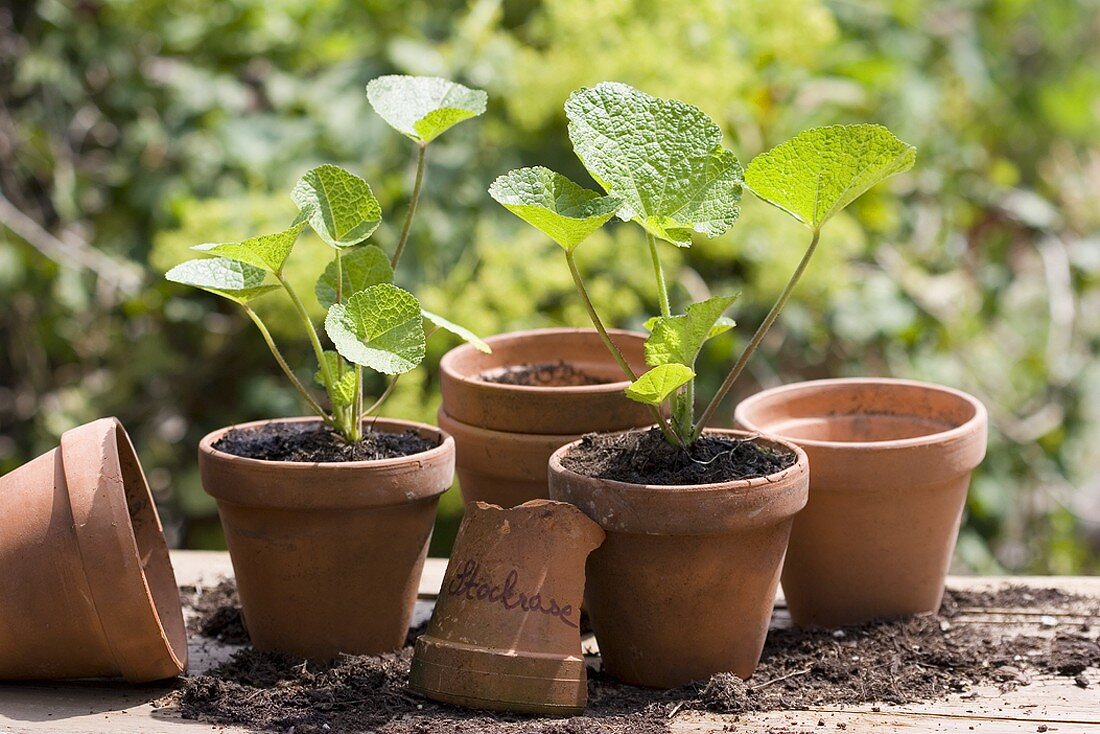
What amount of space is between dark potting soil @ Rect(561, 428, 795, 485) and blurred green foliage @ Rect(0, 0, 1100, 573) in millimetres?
709

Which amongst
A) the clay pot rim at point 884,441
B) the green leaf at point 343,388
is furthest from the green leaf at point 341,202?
the clay pot rim at point 884,441

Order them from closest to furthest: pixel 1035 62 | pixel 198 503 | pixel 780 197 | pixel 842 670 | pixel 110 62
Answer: pixel 780 197, pixel 842 670, pixel 198 503, pixel 110 62, pixel 1035 62

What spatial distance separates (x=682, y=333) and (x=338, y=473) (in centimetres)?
36

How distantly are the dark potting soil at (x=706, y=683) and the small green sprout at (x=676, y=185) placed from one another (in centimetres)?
25

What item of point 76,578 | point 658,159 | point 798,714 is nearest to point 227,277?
point 76,578

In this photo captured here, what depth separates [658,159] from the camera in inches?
44.2

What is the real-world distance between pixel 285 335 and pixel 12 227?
0.81 m

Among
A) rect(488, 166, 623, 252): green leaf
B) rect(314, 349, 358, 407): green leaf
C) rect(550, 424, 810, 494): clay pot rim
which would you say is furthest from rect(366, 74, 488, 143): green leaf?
rect(550, 424, 810, 494): clay pot rim

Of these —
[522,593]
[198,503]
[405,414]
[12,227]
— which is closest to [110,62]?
[12,227]

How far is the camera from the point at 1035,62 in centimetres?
358

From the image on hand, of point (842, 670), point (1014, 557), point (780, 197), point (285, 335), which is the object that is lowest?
point (1014, 557)

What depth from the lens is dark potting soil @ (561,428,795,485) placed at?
1.11 m

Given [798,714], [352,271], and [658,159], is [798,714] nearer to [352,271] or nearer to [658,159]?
[658,159]

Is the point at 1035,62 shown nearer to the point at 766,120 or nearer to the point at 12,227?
the point at 766,120
